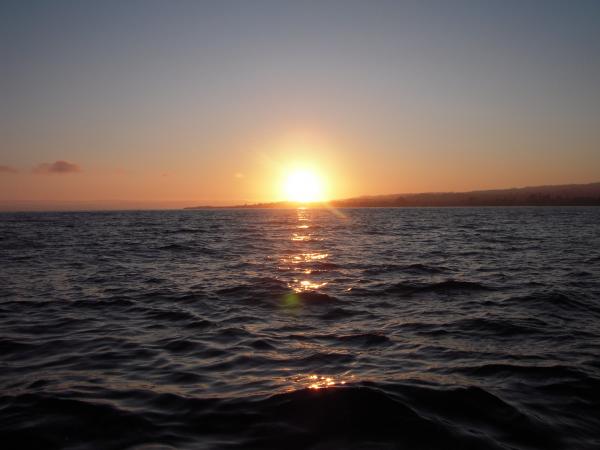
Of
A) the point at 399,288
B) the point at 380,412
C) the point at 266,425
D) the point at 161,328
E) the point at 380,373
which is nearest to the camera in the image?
the point at 266,425

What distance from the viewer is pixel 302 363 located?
8.87 m

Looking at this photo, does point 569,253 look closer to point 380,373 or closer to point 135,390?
point 380,373

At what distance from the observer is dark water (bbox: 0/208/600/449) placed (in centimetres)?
611

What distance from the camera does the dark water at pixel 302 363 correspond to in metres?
6.11

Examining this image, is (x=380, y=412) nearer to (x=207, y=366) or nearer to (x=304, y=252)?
(x=207, y=366)

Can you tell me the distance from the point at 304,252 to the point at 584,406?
26352mm

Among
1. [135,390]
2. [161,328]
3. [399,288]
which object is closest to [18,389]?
[135,390]

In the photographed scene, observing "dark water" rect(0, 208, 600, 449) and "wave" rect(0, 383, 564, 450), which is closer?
"wave" rect(0, 383, 564, 450)

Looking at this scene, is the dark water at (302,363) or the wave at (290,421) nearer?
the wave at (290,421)

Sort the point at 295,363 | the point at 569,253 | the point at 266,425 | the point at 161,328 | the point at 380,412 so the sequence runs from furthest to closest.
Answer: the point at 569,253 < the point at 161,328 < the point at 295,363 < the point at 380,412 < the point at 266,425

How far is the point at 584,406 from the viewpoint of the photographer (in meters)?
6.96

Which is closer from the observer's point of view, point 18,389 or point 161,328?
point 18,389

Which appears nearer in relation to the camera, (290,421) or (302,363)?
(290,421)

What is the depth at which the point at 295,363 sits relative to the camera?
8.88 m
